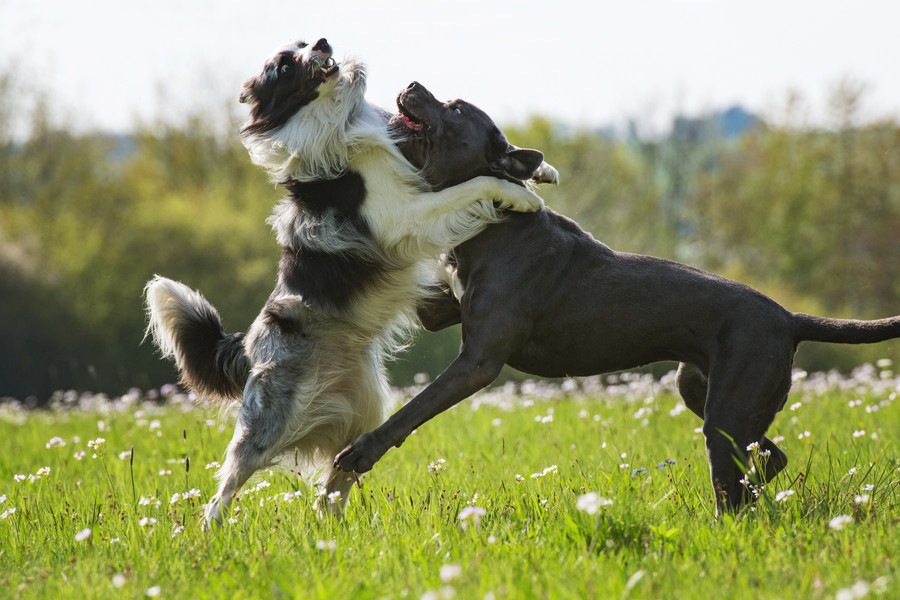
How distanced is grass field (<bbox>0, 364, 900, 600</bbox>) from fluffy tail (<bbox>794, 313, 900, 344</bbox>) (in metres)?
0.69

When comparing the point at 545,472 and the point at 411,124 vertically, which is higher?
the point at 411,124

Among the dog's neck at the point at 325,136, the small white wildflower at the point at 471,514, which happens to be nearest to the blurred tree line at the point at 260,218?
the dog's neck at the point at 325,136

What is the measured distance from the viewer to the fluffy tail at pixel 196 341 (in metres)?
5.70

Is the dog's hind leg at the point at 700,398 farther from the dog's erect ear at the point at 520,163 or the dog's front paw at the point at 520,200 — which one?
the dog's erect ear at the point at 520,163

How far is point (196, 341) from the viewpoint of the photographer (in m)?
5.81

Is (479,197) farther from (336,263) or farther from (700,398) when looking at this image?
(700,398)

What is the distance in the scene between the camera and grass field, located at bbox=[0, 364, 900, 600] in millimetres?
3531

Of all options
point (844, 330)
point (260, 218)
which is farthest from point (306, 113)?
point (260, 218)

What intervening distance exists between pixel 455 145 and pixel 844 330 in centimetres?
219

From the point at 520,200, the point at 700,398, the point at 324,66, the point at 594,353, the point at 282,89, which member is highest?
the point at 324,66

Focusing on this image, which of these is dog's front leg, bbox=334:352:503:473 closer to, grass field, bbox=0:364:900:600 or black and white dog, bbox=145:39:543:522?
grass field, bbox=0:364:900:600

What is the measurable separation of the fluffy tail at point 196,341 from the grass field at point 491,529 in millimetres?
416

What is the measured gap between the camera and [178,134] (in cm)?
3562

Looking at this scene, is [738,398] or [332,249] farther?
[332,249]
